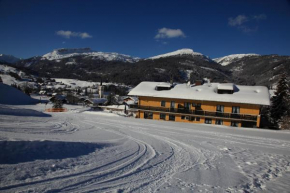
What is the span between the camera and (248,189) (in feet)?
21.9

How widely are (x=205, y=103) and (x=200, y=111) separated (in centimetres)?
162

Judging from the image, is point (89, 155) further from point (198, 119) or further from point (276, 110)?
point (276, 110)

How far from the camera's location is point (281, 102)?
33.3 meters

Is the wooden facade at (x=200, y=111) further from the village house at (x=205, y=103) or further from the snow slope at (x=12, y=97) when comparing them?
the snow slope at (x=12, y=97)

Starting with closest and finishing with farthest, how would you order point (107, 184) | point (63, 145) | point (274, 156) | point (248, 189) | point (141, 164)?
point (107, 184)
point (248, 189)
point (141, 164)
point (63, 145)
point (274, 156)

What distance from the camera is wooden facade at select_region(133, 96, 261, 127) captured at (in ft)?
90.2

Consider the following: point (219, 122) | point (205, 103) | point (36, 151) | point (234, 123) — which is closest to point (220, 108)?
point (219, 122)

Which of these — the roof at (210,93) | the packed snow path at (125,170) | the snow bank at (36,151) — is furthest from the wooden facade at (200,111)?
the snow bank at (36,151)

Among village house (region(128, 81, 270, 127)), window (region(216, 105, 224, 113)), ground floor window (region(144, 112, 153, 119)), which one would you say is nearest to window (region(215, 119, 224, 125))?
village house (region(128, 81, 270, 127))

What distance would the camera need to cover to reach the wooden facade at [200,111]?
90.2 ft

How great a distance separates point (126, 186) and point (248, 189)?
4.60 meters

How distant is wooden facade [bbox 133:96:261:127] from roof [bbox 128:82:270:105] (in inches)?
39.4

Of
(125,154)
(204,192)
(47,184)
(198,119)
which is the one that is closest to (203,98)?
(198,119)

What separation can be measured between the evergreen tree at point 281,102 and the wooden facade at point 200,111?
945 centimetres
